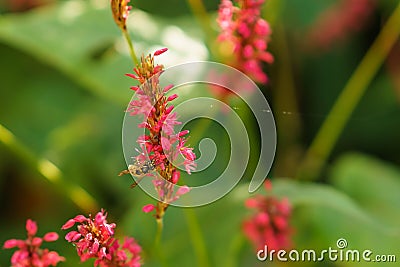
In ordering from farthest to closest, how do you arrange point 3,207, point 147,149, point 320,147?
point 3,207, point 320,147, point 147,149

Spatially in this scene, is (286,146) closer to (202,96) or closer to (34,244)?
(202,96)

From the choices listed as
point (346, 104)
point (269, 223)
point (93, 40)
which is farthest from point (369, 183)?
point (93, 40)

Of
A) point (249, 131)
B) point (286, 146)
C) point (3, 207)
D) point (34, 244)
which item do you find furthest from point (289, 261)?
point (3, 207)

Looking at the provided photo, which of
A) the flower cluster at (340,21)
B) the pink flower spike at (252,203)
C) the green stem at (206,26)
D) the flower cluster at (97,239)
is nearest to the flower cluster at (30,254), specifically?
the flower cluster at (97,239)

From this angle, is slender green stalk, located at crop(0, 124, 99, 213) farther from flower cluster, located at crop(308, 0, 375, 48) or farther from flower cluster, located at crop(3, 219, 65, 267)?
flower cluster, located at crop(308, 0, 375, 48)

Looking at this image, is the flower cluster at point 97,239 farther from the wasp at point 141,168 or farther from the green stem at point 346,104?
the green stem at point 346,104

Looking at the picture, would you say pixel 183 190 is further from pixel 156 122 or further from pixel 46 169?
pixel 46 169
